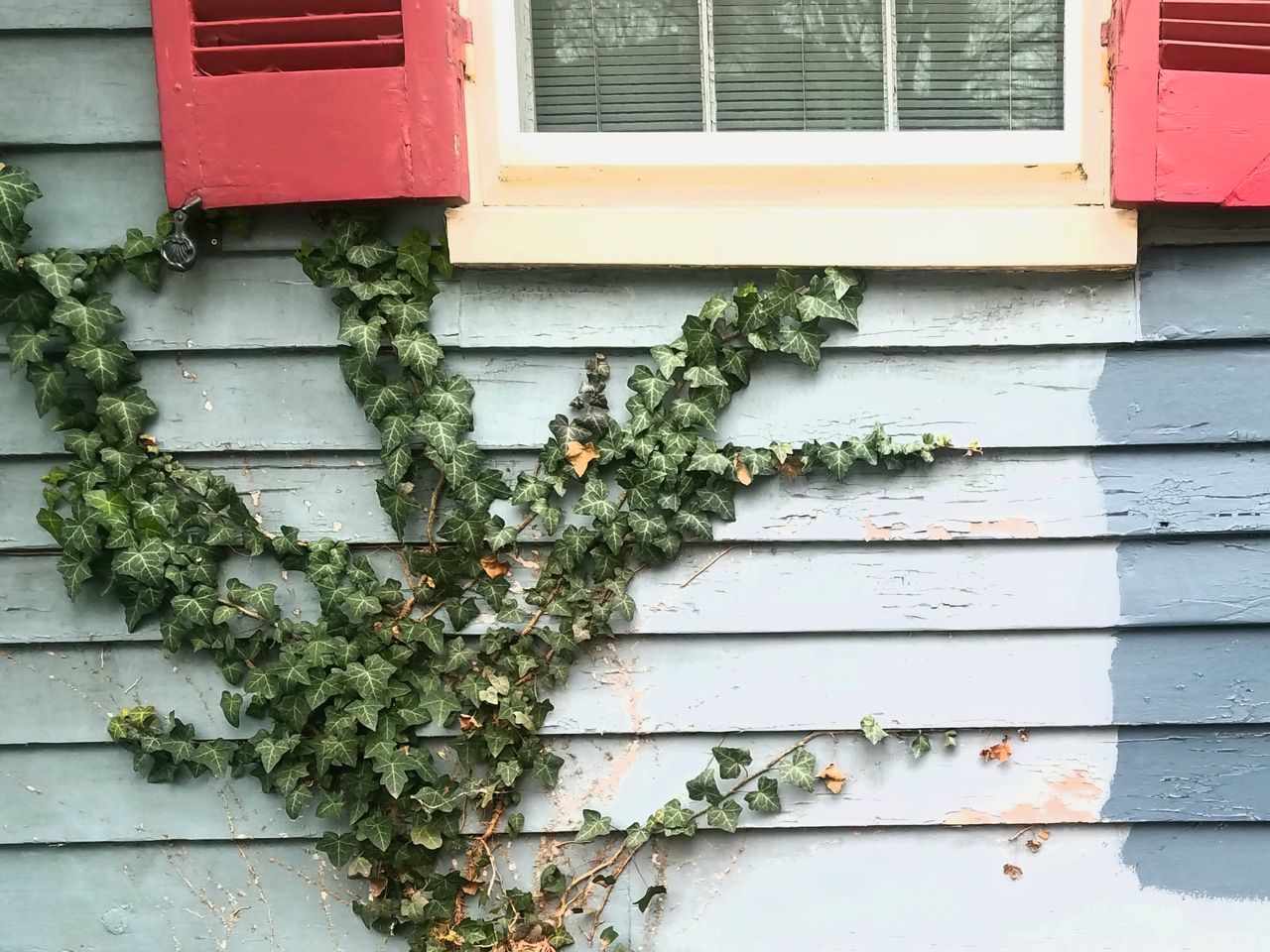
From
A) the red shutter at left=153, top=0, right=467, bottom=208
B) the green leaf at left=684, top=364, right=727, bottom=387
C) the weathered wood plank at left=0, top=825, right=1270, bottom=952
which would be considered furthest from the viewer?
the weathered wood plank at left=0, top=825, right=1270, bottom=952

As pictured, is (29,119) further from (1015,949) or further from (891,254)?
(1015,949)

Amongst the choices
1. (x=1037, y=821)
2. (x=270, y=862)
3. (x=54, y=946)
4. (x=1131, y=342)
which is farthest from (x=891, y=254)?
(x=54, y=946)

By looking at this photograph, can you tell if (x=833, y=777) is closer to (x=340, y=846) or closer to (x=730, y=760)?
(x=730, y=760)

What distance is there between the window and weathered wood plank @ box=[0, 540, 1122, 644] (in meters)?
0.76

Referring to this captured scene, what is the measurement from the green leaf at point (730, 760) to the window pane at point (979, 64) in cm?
115

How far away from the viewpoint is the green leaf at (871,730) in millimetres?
1639

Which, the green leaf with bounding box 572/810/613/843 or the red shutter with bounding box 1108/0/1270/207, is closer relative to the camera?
the red shutter with bounding box 1108/0/1270/207

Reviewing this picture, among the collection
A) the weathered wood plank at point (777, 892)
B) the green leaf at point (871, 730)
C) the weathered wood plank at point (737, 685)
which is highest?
the weathered wood plank at point (737, 685)

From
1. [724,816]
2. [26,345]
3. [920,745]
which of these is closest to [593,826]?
[724,816]

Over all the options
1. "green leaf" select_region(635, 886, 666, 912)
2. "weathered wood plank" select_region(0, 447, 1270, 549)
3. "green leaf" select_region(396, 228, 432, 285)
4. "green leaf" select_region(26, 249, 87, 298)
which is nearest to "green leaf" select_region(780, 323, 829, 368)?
"weathered wood plank" select_region(0, 447, 1270, 549)

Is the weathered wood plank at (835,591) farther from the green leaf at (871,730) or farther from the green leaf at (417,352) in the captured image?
the green leaf at (417,352)

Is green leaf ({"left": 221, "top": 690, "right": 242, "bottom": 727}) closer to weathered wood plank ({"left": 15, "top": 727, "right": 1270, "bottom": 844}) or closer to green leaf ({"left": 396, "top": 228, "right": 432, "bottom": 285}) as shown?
weathered wood plank ({"left": 15, "top": 727, "right": 1270, "bottom": 844})

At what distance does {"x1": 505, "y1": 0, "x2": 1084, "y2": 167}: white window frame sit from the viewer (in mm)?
1629

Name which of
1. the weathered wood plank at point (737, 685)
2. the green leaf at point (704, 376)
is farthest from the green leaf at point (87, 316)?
the green leaf at point (704, 376)
